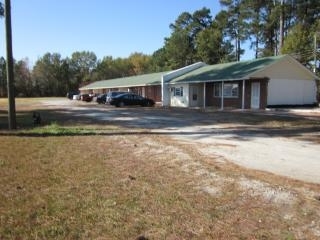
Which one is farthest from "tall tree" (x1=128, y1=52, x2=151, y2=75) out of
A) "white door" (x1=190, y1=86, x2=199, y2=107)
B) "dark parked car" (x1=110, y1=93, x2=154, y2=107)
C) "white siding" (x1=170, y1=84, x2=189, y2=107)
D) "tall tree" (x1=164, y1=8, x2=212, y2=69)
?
"white door" (x1=190, y1=86, x2=199, y2=107)

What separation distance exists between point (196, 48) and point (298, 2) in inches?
1103

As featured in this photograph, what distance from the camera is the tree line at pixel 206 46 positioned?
5034 cm

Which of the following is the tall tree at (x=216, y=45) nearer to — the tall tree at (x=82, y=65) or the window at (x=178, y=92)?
the window at (x=178, y=92)

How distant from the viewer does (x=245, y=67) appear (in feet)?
117

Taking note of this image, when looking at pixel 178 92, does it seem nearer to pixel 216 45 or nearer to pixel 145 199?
pixel 216 45

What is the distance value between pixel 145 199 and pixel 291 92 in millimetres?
30665

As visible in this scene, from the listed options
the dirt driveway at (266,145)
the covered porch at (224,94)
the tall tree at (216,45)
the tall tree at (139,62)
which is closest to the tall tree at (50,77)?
the tall tree at (139,62)

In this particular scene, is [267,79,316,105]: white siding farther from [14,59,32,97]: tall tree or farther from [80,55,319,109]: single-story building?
[14,59,32,97]: tall tree

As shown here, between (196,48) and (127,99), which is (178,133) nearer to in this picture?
(127,99)

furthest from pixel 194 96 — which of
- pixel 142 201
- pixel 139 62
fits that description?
pixel 139 62

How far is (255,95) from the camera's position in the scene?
3347 cm

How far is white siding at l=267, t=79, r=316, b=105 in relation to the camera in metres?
33.1

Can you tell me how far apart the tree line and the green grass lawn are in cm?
2139

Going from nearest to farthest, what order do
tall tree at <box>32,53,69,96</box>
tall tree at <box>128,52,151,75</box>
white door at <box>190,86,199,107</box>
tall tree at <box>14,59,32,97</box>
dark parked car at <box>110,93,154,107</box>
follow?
dark parked car at <box>110,93,154,107</box> → white door at <box>190,86,199,107</box> → tall tree at <box>14,59,32,97</box> → tall tree at <box>32,53,69,96</box> → tall tree at <box>128,52,151,75</box>
